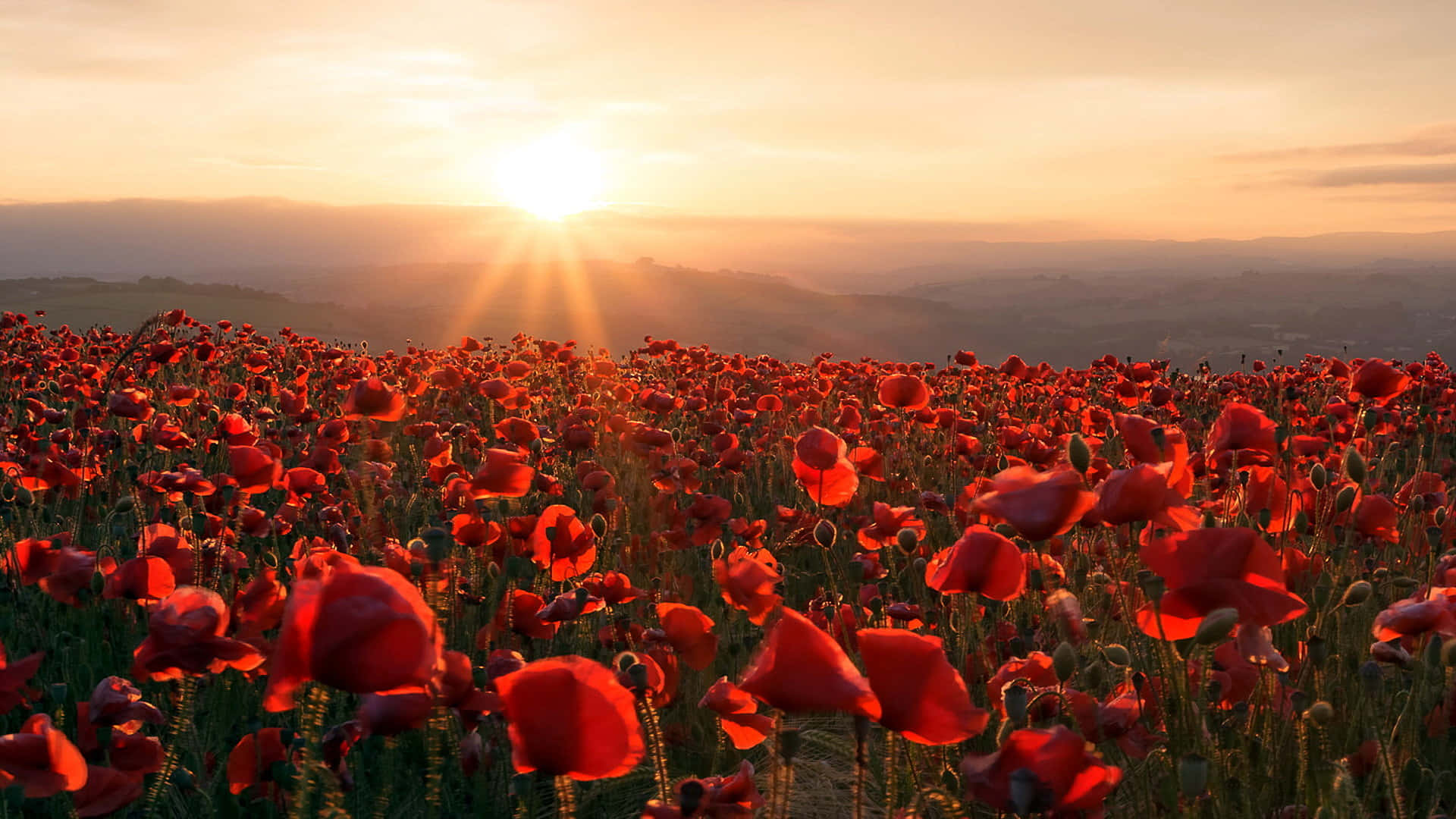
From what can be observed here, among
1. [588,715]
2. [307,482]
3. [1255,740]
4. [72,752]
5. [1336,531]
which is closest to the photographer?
[588,715]

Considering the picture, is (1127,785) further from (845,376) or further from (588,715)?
(845,376)

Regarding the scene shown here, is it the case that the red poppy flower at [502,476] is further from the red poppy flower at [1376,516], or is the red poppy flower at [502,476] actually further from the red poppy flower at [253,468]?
the red poppy flower at [1376,516]

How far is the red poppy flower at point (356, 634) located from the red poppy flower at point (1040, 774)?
2.56 feet

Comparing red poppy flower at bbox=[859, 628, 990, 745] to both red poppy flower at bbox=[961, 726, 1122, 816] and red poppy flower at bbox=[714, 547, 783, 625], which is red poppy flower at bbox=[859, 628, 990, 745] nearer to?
red poppy flower at bbox=[961, 726, 1122, 816]

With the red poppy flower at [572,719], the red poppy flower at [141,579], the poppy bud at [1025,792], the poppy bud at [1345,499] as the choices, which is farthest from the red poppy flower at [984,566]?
the red poppy flower at [141,579]

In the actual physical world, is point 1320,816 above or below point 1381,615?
below

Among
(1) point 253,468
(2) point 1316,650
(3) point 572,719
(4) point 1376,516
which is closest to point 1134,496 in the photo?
(2) point 1316,650

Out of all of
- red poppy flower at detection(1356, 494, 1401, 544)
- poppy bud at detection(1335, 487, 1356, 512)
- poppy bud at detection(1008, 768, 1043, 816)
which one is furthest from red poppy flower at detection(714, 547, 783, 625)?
red poppy flower at detection(1356, 494, 1401, 544)

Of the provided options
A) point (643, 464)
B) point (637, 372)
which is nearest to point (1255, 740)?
point (643, 464)

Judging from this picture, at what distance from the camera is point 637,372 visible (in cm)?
1043

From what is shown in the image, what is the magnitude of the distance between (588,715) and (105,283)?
44549 mm

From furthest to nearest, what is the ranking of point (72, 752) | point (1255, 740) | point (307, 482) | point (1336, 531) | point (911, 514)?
1. point (1336, 531)
2. point (307, 482)
3. point (911, 514)
4. point (1255, 740)
5. point (72, 752)

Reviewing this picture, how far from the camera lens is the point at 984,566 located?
193cm

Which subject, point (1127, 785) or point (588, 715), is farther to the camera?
point (1127, 785)
